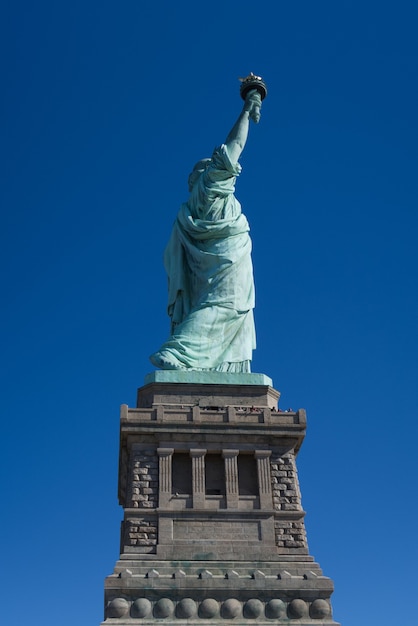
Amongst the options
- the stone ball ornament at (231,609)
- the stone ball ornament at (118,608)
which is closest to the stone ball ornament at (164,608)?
the stone ball ornament at (118,608)

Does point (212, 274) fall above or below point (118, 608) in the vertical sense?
above

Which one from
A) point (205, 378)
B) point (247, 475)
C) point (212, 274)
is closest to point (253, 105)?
point (212, 274)

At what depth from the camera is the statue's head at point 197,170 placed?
36.3 meters

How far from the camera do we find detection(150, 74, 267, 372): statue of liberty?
31844 millimetres

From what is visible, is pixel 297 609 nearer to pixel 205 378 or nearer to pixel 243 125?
pixel 205 378

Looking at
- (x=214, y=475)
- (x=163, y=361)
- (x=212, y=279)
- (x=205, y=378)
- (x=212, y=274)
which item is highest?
(x=212, y=274)

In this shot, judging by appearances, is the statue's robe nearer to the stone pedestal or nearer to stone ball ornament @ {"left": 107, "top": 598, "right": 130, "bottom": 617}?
the stone pedestal

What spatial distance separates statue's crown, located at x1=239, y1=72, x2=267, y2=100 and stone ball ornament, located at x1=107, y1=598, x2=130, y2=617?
21.5m

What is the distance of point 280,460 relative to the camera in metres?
28.7

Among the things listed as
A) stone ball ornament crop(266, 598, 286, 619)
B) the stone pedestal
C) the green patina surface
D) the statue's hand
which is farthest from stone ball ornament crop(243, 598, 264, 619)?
the statue's hand

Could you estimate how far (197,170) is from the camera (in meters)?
36.5

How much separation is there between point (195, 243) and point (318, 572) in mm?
13636

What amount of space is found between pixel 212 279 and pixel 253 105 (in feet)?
27.0

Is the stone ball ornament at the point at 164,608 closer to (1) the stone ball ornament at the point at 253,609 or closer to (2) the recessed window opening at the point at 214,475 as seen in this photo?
(1) the stone ball ornament at the point at 253,609
